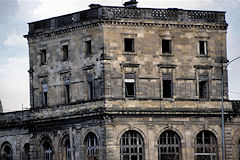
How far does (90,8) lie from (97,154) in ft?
42.2

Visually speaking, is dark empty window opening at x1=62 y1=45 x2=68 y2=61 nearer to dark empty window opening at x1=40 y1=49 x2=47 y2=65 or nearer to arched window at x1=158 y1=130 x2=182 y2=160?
dark empty window opening at x1=40 y1=49 x2=47 y2=65

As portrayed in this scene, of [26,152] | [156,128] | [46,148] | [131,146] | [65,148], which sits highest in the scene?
[156,128]

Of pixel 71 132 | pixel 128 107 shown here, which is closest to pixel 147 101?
pixel 128 107

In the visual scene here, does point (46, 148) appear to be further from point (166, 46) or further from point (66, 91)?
point (166, 46)

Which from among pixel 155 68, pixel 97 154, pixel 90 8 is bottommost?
pixel 97 154

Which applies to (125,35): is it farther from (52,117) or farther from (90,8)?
(52,117)

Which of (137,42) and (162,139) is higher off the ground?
(137,42)

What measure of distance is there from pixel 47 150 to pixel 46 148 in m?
0.28

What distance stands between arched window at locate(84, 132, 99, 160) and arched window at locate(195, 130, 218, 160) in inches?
351

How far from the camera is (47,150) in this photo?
295 feet

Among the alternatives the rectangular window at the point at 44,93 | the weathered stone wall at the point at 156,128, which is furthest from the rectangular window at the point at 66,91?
the weathered stone wall at the point at 156,128

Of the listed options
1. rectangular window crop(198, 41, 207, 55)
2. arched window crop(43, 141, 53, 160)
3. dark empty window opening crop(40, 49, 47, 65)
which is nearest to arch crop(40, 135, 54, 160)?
arched window crop(43, 141, 53, 160)

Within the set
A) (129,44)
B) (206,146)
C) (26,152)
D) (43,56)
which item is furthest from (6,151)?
(206,146)

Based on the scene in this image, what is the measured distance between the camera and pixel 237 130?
289 feet
